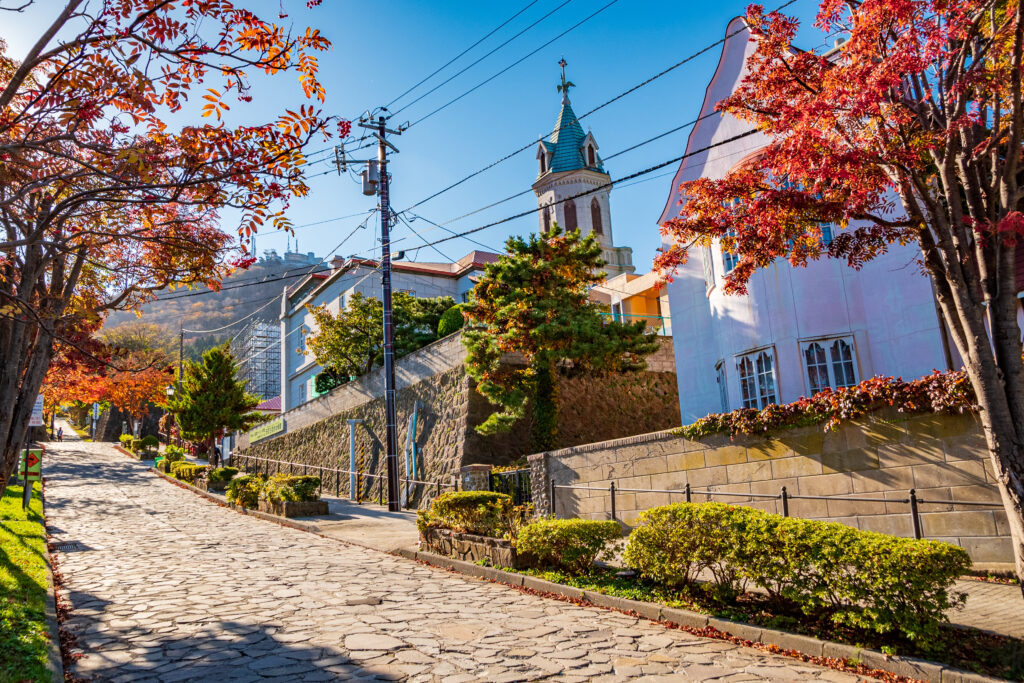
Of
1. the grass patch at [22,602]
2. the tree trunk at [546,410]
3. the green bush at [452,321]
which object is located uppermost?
the green bush at [452,321]

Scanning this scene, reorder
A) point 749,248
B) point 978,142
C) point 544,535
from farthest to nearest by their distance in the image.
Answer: point 544,535, point 749,248, point 978,142

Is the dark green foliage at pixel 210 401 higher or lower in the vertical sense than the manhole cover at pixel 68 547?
higher

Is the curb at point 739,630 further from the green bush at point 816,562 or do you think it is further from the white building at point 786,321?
the white building at point 786,321

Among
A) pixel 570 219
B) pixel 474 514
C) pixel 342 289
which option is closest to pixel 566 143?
pixel 570 219

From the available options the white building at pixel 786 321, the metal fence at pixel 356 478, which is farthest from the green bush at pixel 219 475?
the white building at pixel 786 321

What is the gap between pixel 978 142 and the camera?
6.96m

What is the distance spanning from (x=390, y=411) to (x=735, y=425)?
11717mm

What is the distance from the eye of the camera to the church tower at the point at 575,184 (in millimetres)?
52281

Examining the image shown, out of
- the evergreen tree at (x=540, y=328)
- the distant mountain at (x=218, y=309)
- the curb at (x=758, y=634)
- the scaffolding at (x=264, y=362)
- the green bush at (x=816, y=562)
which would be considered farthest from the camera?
the distant mountain at (x=218, y=309)

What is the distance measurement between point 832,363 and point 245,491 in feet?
58.2

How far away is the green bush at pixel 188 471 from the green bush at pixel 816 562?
25.5 meters

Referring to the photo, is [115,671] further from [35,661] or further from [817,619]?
[817,619]

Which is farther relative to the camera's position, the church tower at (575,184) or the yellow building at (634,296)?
the church tower at (575,184)

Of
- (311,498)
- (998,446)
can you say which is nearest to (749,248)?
(998,446)
